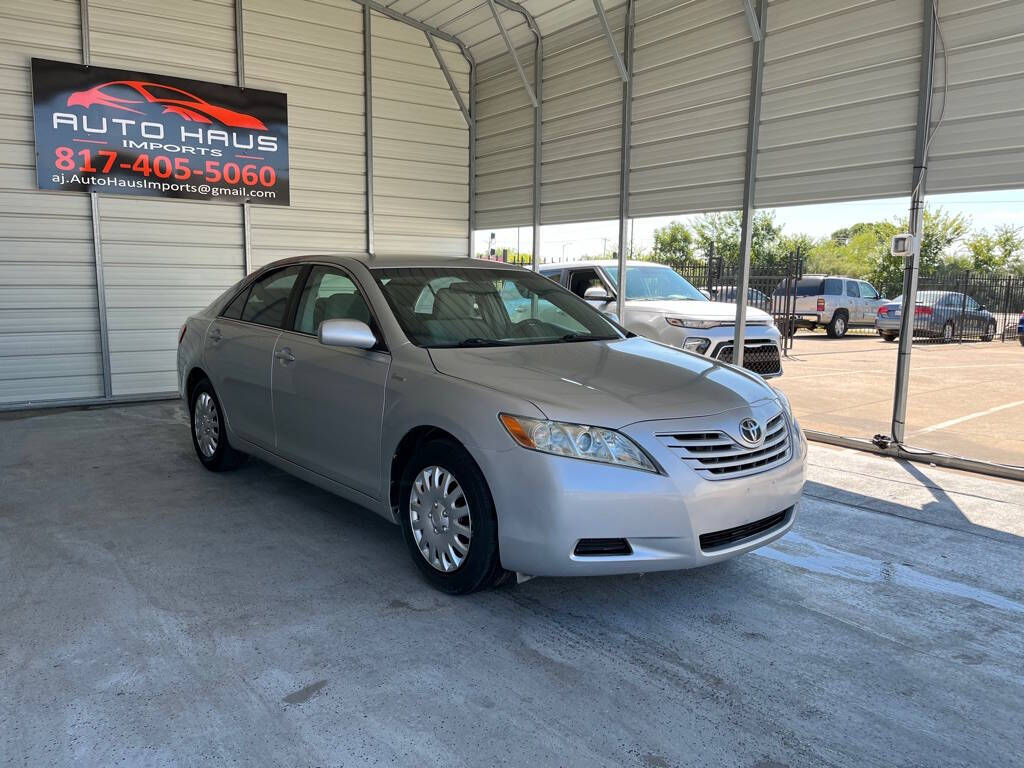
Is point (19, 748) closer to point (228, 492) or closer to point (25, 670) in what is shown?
point (25, 670)

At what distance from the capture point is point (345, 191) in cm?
1034

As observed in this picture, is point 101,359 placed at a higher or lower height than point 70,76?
lower

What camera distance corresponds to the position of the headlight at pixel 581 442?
9.84 feet

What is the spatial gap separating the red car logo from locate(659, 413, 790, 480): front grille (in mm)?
8079

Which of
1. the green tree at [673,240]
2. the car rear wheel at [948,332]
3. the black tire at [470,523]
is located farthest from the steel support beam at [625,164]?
the green tree at [673,240]

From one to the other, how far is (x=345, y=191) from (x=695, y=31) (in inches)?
194

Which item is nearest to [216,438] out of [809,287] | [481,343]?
[481,343]

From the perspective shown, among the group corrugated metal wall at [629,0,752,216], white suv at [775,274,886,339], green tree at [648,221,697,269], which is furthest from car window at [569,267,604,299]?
green tree at [648,221,697,269]

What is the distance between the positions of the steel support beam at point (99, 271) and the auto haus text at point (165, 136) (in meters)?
0.63

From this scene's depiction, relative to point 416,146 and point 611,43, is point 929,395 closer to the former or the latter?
point 611,43

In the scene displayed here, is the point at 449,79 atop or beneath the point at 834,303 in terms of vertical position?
atop

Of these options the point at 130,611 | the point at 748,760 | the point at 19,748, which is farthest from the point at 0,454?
the point at 748,760

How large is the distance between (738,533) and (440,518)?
4.21ft

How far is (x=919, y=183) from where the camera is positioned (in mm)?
5961
